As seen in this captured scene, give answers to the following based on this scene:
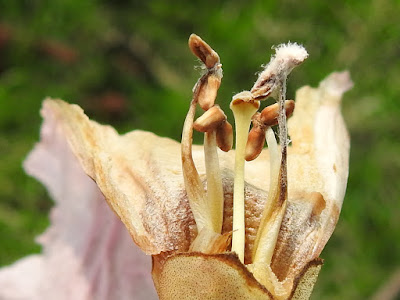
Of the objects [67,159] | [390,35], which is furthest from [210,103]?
[390,35]

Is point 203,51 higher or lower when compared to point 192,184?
higher

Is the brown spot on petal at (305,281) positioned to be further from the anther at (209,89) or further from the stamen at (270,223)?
the anther at (209,89)

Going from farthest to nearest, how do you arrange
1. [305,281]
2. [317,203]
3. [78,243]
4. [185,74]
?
1. [185,74]
2. [78,243]
3. [317,203]
4. [305,281]

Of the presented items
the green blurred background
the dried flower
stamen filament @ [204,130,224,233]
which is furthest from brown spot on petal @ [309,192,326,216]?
the green blurred background

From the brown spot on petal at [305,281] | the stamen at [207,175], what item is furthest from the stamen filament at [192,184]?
the brown spot on petal at [305,281]

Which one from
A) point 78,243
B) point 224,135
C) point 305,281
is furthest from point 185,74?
point 305,281

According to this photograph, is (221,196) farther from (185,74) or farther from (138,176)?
(185,74)

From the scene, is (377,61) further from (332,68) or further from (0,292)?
(0,292)

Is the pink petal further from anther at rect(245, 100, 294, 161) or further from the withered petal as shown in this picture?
anther at rect(245, 100, 294, 161)
